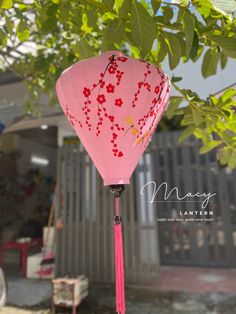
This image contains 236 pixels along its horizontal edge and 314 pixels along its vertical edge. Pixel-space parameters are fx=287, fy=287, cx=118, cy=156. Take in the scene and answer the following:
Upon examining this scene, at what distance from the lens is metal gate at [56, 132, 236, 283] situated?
11.3 ft

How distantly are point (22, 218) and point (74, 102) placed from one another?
20.3ft

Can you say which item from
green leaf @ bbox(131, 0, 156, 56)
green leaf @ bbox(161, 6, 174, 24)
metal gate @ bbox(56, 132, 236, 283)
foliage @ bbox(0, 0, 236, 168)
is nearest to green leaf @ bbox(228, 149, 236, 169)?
foliage @ bbox(0, 0, 236, 168)

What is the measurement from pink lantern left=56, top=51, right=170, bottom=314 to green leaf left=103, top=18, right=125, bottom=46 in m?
0.04

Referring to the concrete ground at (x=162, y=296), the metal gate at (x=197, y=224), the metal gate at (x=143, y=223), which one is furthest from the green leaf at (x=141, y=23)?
the metal gate at (x=197, y=224)

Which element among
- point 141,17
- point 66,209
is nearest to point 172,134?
point 66,209

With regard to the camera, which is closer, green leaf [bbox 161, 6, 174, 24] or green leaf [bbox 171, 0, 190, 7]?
green leaf [bbox 171, 0, 190, 7]

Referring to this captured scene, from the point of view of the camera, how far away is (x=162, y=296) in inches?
119

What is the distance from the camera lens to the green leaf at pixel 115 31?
0.87 metres

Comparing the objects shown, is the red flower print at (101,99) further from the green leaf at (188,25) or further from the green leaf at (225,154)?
the green leaf at (225,154)

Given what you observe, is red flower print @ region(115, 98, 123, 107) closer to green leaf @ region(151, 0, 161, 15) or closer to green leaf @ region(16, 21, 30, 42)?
green leaf @ region(151, 0, 161, 15)

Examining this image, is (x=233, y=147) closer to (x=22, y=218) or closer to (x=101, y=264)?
(x=101, y=264)

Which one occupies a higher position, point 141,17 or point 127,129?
point 141,17

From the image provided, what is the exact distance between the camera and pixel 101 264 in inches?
140

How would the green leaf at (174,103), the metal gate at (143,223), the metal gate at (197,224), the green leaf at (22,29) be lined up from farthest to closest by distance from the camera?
the metal gate at (197,224) → the metal gate at (143,223) → the green leaf at (22,29) → the green leaf at (174,103)
